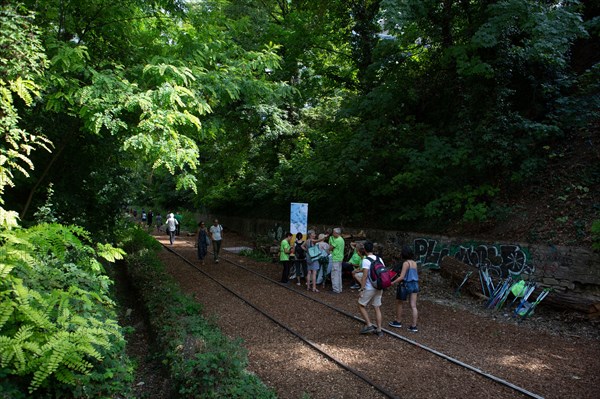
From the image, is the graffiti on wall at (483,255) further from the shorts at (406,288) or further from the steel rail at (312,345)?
the steel rail at (312,345)

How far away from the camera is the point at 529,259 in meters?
10.4

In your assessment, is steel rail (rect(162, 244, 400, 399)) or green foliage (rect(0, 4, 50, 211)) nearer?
green foliage (rect(0, 4, 50, 211))

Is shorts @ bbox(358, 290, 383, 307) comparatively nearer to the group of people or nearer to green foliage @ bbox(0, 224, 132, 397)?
the group of people

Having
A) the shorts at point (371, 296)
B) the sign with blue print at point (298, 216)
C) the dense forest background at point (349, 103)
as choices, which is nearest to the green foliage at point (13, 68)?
the dense forest background at point (349, 103)

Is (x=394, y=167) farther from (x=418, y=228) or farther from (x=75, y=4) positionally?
(x=75, y=4)

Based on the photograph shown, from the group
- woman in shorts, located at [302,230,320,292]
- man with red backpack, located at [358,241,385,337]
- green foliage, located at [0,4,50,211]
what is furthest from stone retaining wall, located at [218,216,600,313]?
green foliage, located at [0,4,50,211]

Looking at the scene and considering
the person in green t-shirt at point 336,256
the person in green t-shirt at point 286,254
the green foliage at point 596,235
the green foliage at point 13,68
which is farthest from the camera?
the person in green t-shirt at point 286,254

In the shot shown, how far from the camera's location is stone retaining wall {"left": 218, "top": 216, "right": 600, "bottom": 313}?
9.07 m

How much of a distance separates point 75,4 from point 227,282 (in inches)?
339

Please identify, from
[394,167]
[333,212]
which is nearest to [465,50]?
[394,167]

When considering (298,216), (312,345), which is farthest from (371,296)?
(298,216)

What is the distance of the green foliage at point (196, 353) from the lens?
4945mm

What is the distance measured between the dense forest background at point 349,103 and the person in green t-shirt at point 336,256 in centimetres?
320

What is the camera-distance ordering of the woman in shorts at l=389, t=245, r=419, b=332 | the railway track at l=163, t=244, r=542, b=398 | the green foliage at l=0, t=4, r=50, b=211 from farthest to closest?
the woman in shorts at l=389, t=245, r=419, b=332, the railway track at l=163, t=244, r=542, b=398, the green foliage at l=0, t=4, r=50, b=211
